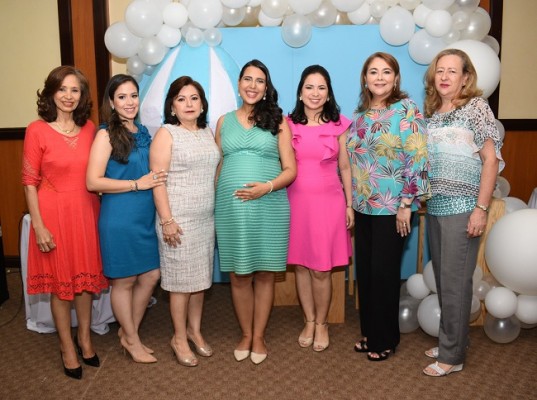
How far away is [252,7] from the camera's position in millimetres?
3562

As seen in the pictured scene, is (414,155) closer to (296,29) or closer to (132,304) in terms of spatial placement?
(296,29)

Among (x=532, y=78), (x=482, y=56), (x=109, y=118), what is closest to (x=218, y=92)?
(x=109, y=118)

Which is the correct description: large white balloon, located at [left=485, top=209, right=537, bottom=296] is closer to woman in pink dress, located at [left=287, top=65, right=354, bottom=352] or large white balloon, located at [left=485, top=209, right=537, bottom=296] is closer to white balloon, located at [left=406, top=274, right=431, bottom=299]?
white balloon, located at [left=406, top=274, right=431, bottom=299]

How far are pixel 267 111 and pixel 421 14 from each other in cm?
151

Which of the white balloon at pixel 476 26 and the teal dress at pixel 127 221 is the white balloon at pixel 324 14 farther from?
the teal dress at pixel 127 221

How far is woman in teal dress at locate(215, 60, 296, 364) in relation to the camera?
2.55 meters

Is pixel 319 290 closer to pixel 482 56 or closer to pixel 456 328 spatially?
pixel 456 328

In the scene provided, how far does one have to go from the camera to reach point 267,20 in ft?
11.7

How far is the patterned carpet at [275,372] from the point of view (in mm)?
2418

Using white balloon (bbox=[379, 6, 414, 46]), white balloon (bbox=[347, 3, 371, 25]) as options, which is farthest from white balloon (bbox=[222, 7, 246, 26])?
white balloon (bbox=[379, 6, 414, 46])

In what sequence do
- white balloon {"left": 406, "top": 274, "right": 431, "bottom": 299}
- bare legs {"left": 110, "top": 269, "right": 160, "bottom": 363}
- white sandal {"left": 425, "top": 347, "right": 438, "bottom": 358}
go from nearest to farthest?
bare legs {"left": 110, "top": 269, "right": 160, "bottom": 363}
white sandal {"left": 425, "top": 347, "right": 438, "bottom": 358}
white balloon {"left": 406, "top": 274, "right": 431, "bottom": 299}

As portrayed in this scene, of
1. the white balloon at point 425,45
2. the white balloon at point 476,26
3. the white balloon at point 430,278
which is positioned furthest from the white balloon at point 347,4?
the white balloon at point 430,278

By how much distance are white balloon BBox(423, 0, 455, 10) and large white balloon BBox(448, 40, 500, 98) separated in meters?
0.29

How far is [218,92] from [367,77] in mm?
1320
